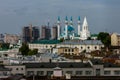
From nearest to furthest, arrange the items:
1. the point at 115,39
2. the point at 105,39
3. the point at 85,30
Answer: the point at 115,39 → the point at 105,39 → the point at 85,30

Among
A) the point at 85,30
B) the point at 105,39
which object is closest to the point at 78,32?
the point at 85,30

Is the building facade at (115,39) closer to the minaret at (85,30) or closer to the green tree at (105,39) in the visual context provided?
the green tree at (105,39)

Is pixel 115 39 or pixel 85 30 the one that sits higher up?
pixel 85 30

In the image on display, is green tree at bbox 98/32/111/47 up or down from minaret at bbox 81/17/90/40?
down

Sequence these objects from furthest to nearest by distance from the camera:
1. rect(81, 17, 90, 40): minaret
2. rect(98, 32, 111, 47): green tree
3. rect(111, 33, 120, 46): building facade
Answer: rect(81, 17, 90, 40): minaret < rect(111, 33, 120, 46): building facade < rect(98, 32, 111, 47): green tree

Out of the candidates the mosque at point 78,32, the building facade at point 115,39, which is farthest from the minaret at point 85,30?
the building facade at point 115,39

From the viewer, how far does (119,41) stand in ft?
471

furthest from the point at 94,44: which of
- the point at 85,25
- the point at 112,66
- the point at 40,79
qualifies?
the point at 40,79

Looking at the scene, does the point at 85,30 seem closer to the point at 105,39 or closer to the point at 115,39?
the point at 105,39

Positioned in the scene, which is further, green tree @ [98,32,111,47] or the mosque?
the mosque

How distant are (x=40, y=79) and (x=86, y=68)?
1278 centimetres

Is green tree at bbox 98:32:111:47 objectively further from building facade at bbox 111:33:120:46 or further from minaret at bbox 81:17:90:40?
minaret at bbox 81:17:90:40

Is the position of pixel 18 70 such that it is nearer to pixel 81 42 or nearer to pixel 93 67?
pixel 93 67

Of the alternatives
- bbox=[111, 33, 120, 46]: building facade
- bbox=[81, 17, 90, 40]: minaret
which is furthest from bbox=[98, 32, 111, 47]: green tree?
bbox=[81, 17, 90, 40]: minaret
